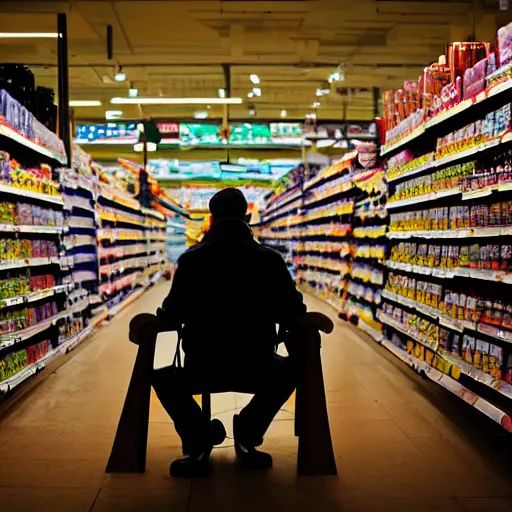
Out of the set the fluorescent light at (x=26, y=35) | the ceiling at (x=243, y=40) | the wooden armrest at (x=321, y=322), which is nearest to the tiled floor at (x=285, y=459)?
the wooden armrest at (x=321, y=322)

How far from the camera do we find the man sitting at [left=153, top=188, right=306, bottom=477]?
10.7ft

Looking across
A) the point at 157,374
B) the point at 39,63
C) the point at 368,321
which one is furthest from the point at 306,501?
the point at 39,63

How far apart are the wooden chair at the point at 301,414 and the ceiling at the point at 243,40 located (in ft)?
28.5

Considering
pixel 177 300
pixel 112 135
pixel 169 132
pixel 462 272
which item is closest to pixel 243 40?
pixel 169 132

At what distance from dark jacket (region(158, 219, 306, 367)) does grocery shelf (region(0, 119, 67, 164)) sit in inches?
76.5

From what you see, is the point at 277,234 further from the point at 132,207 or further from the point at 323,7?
the point at 323,7

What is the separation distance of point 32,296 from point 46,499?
2.48m

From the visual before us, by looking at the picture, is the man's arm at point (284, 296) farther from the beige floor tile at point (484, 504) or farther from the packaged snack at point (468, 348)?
the packaged snack at point (468, 348)

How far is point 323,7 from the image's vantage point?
10852 mm

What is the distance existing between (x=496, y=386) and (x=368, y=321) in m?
4.05

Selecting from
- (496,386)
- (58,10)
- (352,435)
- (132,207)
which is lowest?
(352,435)

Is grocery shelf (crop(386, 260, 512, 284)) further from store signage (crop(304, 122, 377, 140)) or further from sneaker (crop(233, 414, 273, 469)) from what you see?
store signage (crop(304, 122, 377, 140))

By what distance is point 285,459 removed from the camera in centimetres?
358

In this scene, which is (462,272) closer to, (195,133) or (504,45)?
(504,45)
